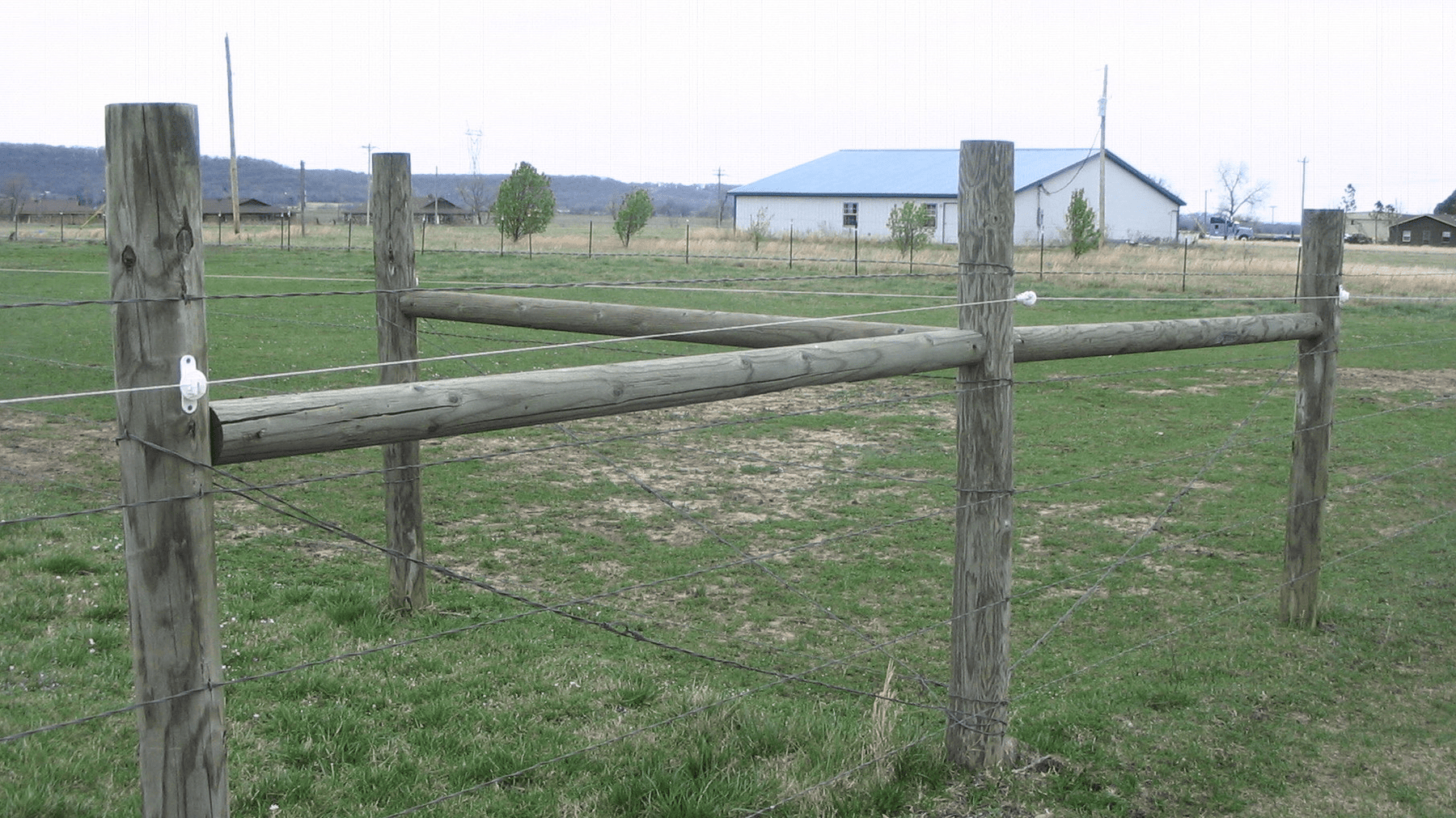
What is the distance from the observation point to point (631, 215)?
47.4 meters

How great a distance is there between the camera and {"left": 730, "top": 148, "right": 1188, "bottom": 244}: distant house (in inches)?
2083

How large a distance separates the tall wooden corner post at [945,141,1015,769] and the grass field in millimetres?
234

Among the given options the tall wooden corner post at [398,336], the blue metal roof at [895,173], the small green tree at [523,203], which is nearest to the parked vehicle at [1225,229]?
the blue metal roof at [895,173]

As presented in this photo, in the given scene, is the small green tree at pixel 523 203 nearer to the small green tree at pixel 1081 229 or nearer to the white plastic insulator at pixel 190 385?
the small green tree at pixel 1081 229

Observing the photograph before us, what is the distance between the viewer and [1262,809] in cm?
418

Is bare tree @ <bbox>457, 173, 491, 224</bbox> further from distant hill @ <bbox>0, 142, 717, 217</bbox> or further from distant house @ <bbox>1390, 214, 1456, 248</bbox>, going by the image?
distant house @ <bbox>1390, 214, 1456, 248</bbox>

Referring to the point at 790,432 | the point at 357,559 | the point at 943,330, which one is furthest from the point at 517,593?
the point at 790,432

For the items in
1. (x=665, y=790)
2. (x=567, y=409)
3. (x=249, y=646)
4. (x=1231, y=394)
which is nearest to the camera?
(x=567, y=409)

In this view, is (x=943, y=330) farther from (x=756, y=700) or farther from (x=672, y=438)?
(x=672, y=438)

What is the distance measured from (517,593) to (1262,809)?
383 cm

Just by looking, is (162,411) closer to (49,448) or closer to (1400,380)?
(49,448)

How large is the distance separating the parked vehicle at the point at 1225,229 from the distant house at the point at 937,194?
2983cm

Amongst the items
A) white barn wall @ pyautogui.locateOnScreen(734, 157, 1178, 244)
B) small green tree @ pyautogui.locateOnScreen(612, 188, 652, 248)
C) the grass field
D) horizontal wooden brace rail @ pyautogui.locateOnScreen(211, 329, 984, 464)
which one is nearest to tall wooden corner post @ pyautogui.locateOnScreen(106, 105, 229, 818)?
horizontal wooden brace rail @ pyautogui.locateOnScreen(211, 329, 984, 464)

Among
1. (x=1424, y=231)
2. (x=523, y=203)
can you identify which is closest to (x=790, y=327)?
(x=523, y=203)
